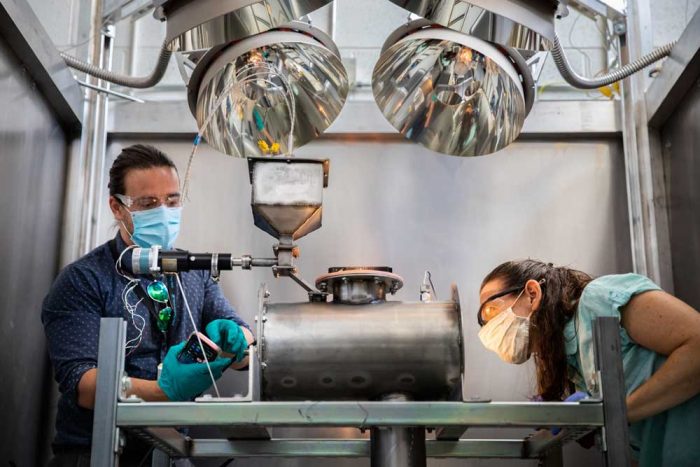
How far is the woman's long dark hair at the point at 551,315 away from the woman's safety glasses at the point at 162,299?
0.78m

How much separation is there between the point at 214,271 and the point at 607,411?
710mm

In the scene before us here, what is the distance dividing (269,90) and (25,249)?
795mm

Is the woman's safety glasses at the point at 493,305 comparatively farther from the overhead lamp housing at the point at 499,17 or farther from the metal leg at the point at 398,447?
the overhead lamp housing at the point at 499,17

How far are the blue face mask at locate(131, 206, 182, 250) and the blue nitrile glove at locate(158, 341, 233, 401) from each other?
16.7 inches

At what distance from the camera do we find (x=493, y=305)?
1913 mm

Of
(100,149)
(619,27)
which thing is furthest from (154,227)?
(619,27)

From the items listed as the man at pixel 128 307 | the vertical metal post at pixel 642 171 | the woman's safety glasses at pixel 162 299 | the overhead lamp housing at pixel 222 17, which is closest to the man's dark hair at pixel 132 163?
the man at pixel 128 307

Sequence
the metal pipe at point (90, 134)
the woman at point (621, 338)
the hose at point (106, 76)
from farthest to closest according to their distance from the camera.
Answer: the metal pipe at point (90, 134)
the hose at point (106, 76)
the woman at point (621, 338)

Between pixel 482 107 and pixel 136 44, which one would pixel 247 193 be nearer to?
pixel 136 44

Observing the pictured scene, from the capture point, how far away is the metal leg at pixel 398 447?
5.18 ft

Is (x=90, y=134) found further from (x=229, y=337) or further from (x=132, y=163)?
(x=229, y=337)

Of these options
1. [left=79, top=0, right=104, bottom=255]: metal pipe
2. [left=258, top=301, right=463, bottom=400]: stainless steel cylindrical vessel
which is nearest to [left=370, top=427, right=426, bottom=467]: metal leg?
[left=258, top=301, right=463, bottom=400]: stainless steel cylindrical vessel

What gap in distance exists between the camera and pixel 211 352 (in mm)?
1486

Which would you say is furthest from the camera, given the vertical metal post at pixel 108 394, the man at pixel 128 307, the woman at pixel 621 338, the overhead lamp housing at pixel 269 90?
the man at pixel 128 307
